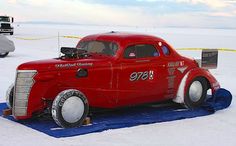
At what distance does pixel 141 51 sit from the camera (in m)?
8.77

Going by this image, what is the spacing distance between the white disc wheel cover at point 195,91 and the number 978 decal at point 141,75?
121 cm

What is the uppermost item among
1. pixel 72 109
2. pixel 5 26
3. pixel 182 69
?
pixel 5 26

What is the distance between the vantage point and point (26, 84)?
24.6 feet

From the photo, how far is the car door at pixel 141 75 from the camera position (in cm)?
831

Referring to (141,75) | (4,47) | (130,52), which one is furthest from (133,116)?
(4,47)

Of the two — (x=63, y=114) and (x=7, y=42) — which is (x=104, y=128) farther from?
(x=7, y=42)

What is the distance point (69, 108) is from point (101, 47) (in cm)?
175

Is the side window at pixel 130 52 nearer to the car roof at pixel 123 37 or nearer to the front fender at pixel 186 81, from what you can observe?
the car roof at pixel 123 37

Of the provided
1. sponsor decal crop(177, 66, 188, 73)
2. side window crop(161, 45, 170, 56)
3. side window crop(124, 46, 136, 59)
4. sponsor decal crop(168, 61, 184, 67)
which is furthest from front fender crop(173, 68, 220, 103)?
side window crop(124, 46, 136, 59)

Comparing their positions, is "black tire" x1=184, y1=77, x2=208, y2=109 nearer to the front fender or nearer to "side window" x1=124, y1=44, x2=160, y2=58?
the front fender

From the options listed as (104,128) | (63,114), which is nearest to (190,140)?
(104,128)

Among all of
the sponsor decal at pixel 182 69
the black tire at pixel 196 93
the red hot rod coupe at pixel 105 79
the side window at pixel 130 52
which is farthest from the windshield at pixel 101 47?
the black tire at pixel 196 93

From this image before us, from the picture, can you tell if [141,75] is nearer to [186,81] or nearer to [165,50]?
[165,50]

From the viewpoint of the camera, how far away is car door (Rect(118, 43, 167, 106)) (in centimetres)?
831
